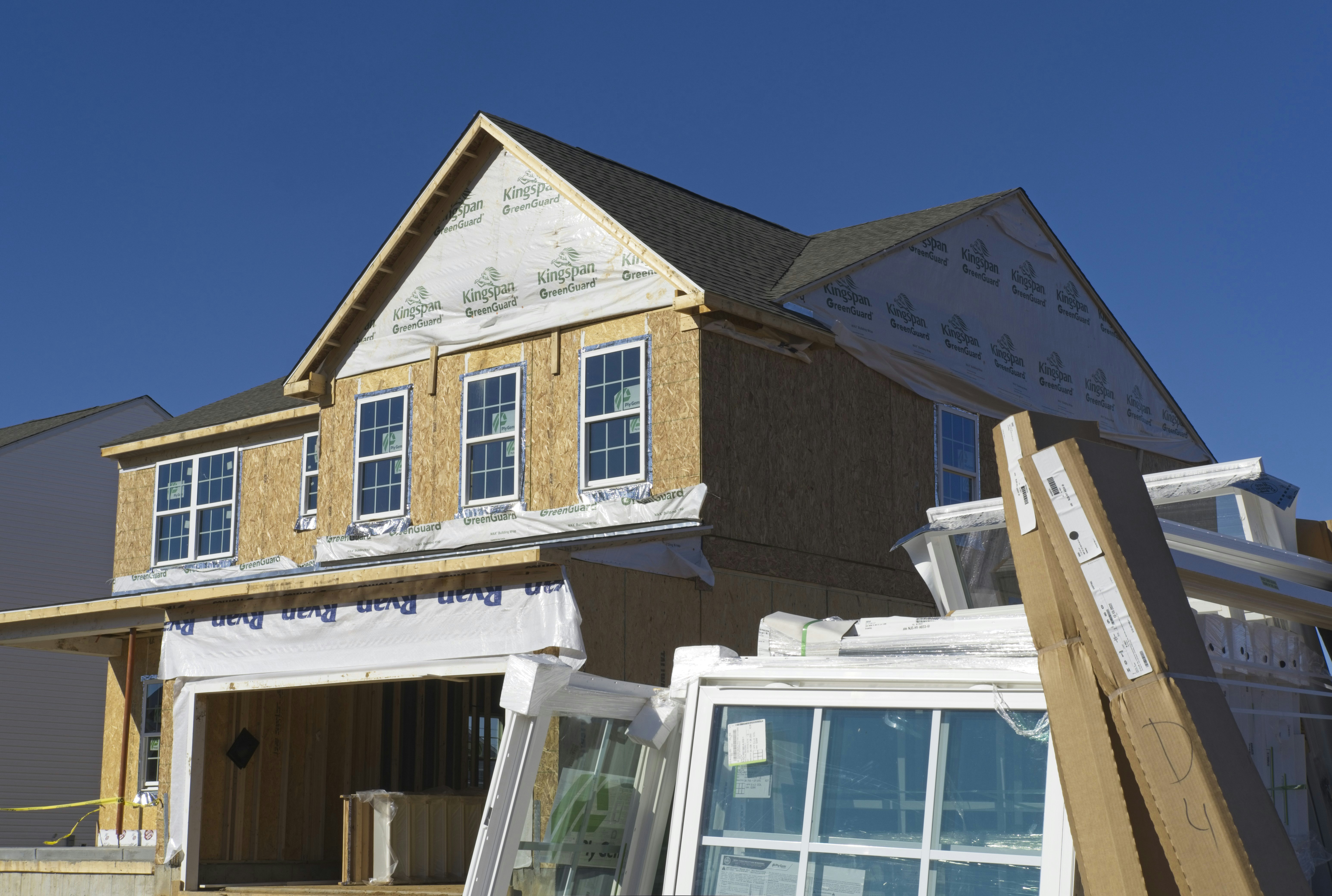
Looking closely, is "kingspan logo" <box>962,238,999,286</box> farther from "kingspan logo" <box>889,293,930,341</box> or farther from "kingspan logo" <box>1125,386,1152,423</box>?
"kingspan logo" <box>1125,386,1152,423</box>

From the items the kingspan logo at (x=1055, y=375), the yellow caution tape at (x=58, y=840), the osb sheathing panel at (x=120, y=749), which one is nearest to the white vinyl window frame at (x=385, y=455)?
the osb sheathing panel at (x=120, y=749)

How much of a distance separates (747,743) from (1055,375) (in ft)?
46.2

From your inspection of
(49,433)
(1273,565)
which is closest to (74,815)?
(49,433)

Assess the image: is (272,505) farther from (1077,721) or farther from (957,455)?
(1077,721)

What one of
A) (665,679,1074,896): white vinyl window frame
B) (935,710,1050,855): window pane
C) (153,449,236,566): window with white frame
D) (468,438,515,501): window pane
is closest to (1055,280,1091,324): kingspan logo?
(468,438,515,501): window pane

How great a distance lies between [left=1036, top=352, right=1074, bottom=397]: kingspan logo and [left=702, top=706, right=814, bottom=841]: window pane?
44.4 feet

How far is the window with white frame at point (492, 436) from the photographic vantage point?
52.1 feet

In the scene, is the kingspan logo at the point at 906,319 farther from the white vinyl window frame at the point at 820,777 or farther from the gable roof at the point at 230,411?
the white vinyl window frame at the point at 820,777

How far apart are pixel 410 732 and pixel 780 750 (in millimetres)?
12073

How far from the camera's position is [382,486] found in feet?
55.7

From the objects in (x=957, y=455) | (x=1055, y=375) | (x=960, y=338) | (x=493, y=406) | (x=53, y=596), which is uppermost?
(x=960, y=338)

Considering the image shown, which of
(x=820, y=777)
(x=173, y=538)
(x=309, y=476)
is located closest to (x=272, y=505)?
(x=309, y=476)

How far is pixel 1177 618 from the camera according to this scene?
189 inches

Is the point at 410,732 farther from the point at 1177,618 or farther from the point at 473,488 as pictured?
the point at 1177,618
